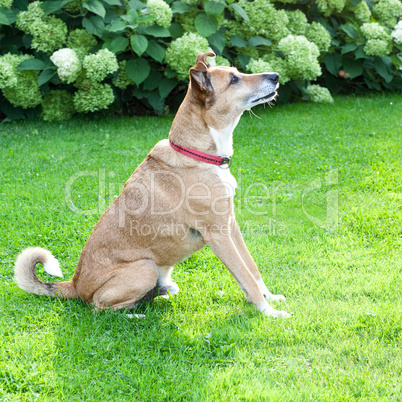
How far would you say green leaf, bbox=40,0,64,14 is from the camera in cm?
734

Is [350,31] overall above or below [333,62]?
above

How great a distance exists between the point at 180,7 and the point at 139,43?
46.3 inches

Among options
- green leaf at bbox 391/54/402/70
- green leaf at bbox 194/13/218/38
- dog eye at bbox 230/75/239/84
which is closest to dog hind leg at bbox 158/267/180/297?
dog eye at bbox 230/75/239/84

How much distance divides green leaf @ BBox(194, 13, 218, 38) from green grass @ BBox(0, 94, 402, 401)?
6.37 ft

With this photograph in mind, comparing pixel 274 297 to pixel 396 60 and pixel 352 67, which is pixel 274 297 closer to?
pixel 352 67

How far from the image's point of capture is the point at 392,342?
2.88 metres

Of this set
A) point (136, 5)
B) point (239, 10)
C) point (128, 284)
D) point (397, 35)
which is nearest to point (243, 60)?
point (239, 10)

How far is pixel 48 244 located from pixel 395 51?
7.32 metres

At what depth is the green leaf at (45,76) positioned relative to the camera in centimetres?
723

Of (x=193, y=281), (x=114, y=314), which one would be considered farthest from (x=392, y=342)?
(x=114, y=314)

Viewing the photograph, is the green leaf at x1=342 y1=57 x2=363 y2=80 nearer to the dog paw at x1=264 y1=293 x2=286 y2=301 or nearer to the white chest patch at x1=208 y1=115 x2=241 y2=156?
the white chest patch at x1=208 y1=115 x2=241 y2=156

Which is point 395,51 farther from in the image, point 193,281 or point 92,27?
point 193,281

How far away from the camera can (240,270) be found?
3.25 meters

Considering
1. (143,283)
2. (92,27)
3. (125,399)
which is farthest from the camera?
(92,27)
